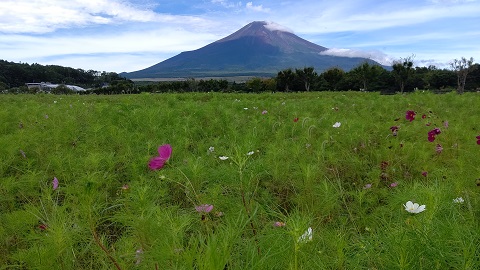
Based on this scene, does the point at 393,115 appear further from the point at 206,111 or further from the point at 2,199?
the point at 2,199

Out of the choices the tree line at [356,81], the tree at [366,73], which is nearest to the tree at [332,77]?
the tree line at [356,81]

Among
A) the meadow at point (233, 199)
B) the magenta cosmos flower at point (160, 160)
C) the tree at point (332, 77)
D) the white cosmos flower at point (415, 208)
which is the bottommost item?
the meadow at point (233, 199)

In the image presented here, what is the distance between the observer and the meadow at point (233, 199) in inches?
39.5

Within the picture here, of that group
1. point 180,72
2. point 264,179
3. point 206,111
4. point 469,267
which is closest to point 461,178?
point 264,179

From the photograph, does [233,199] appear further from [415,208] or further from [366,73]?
[366,73]

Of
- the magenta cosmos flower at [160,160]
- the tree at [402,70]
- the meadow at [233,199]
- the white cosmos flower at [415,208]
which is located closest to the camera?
the meadow at [233,199]

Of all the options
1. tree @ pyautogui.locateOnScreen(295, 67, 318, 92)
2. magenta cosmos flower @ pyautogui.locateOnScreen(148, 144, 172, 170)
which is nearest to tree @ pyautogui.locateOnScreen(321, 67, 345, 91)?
tree @ pyautogui.locateOnScreen(295, 67, 318, 92)

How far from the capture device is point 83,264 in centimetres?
152

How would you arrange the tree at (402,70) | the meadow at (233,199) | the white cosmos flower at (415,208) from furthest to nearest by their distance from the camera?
the tree at (402,70), the white cosmos flower at (415,208), the meadow at (233,199)

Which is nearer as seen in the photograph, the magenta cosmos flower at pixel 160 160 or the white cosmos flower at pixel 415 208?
the white cosmos flower at pixel 415 208

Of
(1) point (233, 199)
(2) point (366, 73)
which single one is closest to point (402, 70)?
(2) point (366, 73)

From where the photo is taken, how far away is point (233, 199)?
67.2 inches

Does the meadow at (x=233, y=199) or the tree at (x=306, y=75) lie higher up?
the tree at (x=306, y=75)

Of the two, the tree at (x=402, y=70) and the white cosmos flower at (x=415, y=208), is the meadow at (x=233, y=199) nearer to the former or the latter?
the white cosmos flower at (x=415, y=208)
